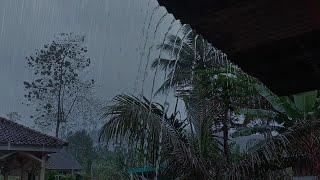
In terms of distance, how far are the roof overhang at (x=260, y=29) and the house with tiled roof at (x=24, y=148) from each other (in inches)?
Result: 589

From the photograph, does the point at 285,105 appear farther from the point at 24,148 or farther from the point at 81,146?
the point at 81,146

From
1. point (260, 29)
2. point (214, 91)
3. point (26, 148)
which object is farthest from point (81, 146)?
point (260, 29)

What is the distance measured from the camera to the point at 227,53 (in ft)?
9.61

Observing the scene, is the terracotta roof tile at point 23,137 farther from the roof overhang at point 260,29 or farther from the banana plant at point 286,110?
the roof overhang at point 260,29

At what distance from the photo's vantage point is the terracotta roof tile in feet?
57.2

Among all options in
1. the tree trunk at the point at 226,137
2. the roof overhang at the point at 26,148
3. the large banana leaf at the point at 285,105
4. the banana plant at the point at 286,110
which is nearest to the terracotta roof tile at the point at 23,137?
the roof overhang at the point at 26,148

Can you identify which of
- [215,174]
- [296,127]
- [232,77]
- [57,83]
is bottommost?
[215,174]

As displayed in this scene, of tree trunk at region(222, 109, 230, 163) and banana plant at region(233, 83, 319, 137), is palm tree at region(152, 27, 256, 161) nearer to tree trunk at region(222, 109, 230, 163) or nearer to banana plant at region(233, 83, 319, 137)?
tree trunk at region(222, 109, 230, 163)

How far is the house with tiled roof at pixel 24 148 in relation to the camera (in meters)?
17.4

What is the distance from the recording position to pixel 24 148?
17406mm

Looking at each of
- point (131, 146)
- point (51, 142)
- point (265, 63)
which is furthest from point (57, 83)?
point (265, 63)

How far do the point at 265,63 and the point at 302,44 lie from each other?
413mm

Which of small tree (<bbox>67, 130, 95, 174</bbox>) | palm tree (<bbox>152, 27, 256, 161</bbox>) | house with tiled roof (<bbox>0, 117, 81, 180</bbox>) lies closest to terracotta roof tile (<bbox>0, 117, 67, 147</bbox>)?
house with tiled roof (<bbox>0, 117, 81, 180</bbox>)

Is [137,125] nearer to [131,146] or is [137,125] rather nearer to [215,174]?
[131,146]
